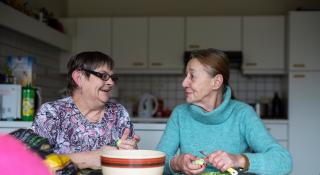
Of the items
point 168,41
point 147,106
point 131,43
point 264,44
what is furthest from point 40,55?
point 264,44

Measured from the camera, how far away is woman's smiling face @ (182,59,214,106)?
4.80 feet

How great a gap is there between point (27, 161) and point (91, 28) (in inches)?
174

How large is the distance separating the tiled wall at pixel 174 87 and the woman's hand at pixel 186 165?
356 centimetres

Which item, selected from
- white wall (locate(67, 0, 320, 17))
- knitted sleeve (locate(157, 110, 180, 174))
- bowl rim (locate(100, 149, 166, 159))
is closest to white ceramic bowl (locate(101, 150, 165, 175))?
bowl rim (locate(100, 149, 166, 159))

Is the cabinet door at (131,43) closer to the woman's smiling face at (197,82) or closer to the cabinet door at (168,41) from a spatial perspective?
the cabinet door at (168,41)

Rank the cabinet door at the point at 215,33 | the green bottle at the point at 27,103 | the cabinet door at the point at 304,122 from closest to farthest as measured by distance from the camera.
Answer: the green bottle at the point at 27,103, the cabinet door at the point at 304,122, the cabinet door at the point at 215,33

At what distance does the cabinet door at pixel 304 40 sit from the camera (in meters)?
4.15

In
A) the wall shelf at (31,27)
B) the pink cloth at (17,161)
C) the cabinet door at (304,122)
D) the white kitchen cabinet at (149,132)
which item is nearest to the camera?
the pink cloth at (17,161)

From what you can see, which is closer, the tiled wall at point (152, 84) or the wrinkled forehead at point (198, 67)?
the wrinkled forehead at point (198, 67)

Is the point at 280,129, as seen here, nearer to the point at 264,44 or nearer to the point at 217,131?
the point at 264,44

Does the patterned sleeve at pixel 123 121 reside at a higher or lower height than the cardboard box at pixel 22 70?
lower

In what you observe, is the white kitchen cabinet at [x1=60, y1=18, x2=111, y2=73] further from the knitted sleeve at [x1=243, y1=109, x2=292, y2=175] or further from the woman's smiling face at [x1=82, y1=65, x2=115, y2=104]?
the knitted sleeve at [x1=243, y1=109, x2=292, y2=175]

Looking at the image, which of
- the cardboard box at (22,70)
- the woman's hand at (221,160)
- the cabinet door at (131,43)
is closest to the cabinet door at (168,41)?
the cabinet door at (131,43)

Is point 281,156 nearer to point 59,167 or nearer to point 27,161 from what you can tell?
point 59,167
